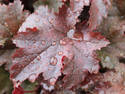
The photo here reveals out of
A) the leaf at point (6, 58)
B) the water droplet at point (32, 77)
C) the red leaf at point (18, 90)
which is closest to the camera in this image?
the water droplet at point (32, 77)

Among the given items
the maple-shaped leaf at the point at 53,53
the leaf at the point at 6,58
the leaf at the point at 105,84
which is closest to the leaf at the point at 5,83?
the leaf at the point at 6,58

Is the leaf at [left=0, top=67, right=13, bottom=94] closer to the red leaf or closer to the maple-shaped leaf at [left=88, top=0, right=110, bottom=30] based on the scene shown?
the red leaf

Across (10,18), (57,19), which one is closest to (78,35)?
(57,19)

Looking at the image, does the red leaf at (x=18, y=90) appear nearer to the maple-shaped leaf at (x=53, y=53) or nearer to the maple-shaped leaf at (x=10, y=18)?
the maple-shaped leaf at (x=53, y=53)

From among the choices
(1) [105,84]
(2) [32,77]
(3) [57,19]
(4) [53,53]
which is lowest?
(1) [105,84]

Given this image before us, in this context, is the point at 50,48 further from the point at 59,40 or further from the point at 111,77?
the point at 111,77

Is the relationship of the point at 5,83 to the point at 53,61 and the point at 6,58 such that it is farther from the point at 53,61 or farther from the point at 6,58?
the point at 53,61

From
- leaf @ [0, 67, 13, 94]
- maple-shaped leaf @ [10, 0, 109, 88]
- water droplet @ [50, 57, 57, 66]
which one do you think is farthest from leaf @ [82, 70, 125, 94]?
leaf @ [0, 67, 13, 94]
